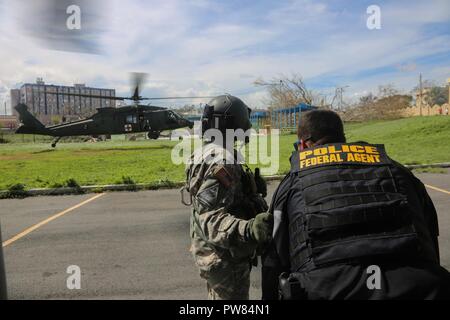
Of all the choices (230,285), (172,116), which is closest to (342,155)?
(230,285)

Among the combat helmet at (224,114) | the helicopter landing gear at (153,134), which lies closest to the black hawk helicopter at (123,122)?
the helicopter landing gear at (153,134)

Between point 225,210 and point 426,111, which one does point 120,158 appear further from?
point 426,111

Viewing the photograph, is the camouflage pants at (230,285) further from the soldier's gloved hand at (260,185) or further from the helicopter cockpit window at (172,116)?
the helicopter cockpit window at (172,116)

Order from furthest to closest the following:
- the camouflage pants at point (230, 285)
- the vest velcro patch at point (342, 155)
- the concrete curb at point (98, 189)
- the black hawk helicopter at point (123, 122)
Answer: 1. the black hawk helicopter at point (123, 122)
2. the concrete curb at point (98, 189)
3. the camouflage pants at point (230, 285)
4. the vest velcro patch at point (342, 155)

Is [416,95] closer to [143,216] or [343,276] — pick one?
[143,216]

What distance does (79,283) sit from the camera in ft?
13.7

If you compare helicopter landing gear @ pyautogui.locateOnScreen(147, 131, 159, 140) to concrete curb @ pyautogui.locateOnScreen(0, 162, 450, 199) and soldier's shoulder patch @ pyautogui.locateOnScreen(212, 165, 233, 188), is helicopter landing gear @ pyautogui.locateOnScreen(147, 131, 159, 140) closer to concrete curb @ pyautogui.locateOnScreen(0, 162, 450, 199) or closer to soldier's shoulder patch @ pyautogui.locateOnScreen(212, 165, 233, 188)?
concrete curb @ pyautogui.locateOnScreen(0, 162, 450, 199)

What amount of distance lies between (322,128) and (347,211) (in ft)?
1.68

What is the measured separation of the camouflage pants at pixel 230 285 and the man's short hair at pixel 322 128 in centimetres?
86

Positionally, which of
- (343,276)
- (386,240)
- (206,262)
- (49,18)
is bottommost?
(206,262)

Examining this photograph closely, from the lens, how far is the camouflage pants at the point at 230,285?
2.23 metres

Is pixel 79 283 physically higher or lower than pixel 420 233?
lower

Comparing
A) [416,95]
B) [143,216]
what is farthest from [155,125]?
[416,95]

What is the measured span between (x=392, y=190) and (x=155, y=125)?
20.8 metres
